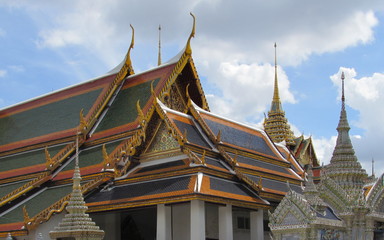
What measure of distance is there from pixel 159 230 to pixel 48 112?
→ 358 inches

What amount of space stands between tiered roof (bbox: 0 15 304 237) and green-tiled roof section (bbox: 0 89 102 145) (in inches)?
1.9

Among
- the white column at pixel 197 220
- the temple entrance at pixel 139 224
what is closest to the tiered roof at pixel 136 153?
the white column at pixel 197 220

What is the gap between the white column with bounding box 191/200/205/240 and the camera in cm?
1426

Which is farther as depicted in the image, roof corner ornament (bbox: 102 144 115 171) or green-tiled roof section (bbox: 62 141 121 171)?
green-tiled roof section (bbox: 62 141 121 171)

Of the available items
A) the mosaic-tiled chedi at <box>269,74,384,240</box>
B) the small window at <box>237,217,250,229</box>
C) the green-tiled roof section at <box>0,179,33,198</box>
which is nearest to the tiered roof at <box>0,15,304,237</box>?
the green-tiled roof section at <box>0,179,33,198</box>

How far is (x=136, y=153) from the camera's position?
16.7 metres

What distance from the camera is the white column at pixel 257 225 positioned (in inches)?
626

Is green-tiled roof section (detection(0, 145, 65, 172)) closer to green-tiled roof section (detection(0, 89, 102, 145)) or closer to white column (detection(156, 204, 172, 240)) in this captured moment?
green-tiled roof section (detection(0, 89, 102, 145))

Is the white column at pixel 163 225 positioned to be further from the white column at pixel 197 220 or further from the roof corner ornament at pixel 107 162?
the roof corner ornament at pixel 107 162

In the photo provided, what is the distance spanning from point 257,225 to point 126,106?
19.6 feet

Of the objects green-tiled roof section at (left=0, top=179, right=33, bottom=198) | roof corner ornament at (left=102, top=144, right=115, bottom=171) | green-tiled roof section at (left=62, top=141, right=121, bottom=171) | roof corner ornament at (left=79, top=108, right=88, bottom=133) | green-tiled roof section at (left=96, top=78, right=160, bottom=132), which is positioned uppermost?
green-tiled roof section at (left=96, top=78, right=160, bottom=132)

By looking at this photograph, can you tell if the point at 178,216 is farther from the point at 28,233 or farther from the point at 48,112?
the point at 48,112

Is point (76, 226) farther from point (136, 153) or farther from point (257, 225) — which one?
point (257, 225)

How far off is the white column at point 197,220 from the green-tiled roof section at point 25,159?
6851 millimetres
